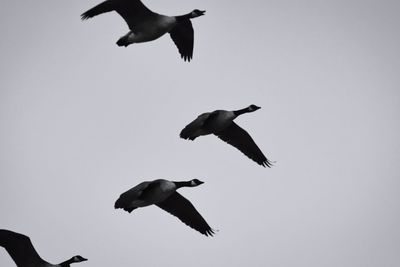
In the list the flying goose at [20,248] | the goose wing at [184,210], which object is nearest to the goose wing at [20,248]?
the flying goose at [20,248]

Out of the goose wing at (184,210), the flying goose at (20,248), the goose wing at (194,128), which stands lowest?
the flying goose at (20,248)

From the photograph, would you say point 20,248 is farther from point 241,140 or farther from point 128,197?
point 241,140

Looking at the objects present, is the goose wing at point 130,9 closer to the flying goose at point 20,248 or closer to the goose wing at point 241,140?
the goose wing at point 241,140

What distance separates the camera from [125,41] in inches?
641

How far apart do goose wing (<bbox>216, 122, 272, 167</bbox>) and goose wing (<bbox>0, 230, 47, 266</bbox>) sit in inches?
273

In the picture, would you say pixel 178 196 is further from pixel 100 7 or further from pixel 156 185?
pixel 100 7

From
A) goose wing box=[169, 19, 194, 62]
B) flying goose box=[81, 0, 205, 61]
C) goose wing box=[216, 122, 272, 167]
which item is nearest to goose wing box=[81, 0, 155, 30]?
flying goose box=[81, 0, 205, 61]

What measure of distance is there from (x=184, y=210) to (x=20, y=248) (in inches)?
177

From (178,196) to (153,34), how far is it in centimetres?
450

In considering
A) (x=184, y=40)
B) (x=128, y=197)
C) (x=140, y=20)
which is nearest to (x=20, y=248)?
(x=128, y=197)

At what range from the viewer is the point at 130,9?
16172mm

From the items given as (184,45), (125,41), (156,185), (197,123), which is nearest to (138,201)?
(156,185)

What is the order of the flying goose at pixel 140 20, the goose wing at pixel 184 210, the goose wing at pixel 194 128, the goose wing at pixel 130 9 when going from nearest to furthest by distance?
the goose wing at pixel 130 9 < the flying goose at pixel 140 20 < the goose wing at pixel 184 210 < the goose wing at pixel 194 128

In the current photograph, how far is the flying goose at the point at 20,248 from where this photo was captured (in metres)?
15.0
